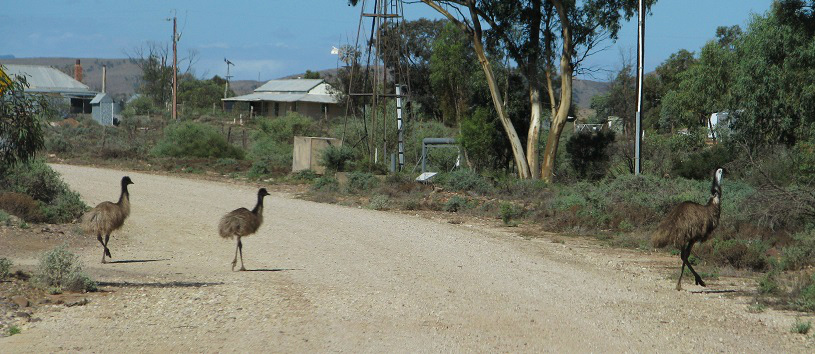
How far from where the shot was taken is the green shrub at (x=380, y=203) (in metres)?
26.0

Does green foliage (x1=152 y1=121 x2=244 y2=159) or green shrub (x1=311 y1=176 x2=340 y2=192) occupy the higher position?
green foliage (x1=152 y1=121 x2=244 y2=159)

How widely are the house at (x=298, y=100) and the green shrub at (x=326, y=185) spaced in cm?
5050

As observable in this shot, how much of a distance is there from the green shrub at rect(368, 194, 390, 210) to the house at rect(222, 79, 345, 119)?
55825 millimetres

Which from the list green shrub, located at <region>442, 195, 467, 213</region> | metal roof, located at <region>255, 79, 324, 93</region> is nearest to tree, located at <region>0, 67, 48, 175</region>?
green shrub, located at <region>442, 195, 467, 213</region>

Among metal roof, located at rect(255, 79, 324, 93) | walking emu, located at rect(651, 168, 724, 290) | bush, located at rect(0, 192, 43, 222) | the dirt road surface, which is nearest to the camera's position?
the dirt road surface

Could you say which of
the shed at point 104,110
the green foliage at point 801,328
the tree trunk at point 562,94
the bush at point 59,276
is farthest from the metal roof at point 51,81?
the green foliage at point 801,328

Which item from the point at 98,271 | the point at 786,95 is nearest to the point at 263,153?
the point at 786,95

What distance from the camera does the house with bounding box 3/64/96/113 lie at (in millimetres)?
93812

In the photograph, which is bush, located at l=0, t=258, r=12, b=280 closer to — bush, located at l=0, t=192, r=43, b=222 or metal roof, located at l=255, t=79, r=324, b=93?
bush, located at l=0, t=192, r=43, b=222

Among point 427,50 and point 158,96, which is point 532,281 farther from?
point 158,96

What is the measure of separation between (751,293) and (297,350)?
22.9ft

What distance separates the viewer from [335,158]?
35.3 m

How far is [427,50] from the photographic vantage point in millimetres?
79562

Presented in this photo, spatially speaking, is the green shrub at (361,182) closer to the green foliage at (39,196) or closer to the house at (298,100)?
the green foliage at (39,196)
